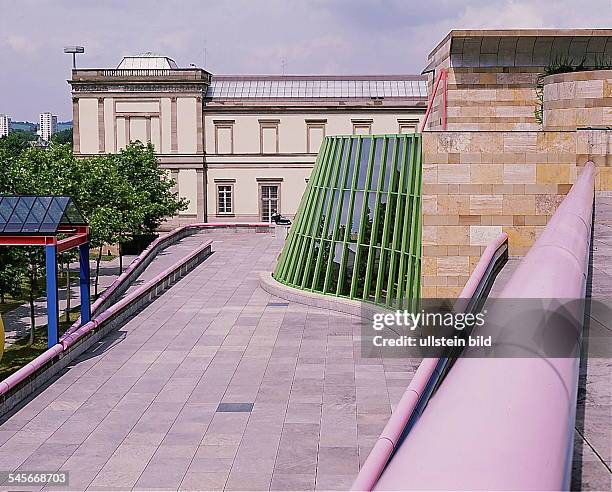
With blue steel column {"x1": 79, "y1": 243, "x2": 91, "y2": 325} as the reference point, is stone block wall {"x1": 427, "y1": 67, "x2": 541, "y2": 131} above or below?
above

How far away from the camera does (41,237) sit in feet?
74.9

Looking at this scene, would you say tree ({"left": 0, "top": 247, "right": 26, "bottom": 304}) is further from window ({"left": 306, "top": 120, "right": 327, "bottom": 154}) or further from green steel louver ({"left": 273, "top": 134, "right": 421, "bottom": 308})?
window ({"left": 306, "top": 120, "right": 327, "bottom": 154})

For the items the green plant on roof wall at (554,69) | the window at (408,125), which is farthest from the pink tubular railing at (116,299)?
the window at (408,125)

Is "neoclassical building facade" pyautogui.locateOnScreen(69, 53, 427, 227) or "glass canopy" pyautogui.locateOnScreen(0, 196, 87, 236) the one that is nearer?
"glass canopy" pyautogui.locateOnScreen(0, 196, 87, 236)

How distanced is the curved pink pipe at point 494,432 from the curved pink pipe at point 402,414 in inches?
269

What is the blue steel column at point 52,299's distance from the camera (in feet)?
70.6

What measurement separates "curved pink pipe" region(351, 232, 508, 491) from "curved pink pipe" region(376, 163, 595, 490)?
6.83 meters

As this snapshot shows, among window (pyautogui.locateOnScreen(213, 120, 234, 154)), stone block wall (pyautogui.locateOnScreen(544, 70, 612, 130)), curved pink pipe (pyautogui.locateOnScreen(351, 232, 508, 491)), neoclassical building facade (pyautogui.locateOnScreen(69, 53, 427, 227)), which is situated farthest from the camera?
window (pyautogui.locateOnScreen(213, 120, 234, 154))

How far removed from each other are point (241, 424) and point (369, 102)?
57933 millimetres

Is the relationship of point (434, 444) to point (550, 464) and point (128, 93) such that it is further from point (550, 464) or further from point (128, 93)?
point (128, 93)

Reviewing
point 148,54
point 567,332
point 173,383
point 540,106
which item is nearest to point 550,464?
point 567,332

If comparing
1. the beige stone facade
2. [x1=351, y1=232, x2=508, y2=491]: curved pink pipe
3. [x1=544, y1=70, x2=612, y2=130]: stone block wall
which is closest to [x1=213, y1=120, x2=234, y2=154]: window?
[x1=544, y1=70, x2=612, y2=130]: stone block wall

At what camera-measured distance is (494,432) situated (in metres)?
2.12

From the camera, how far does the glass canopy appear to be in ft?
75.9
